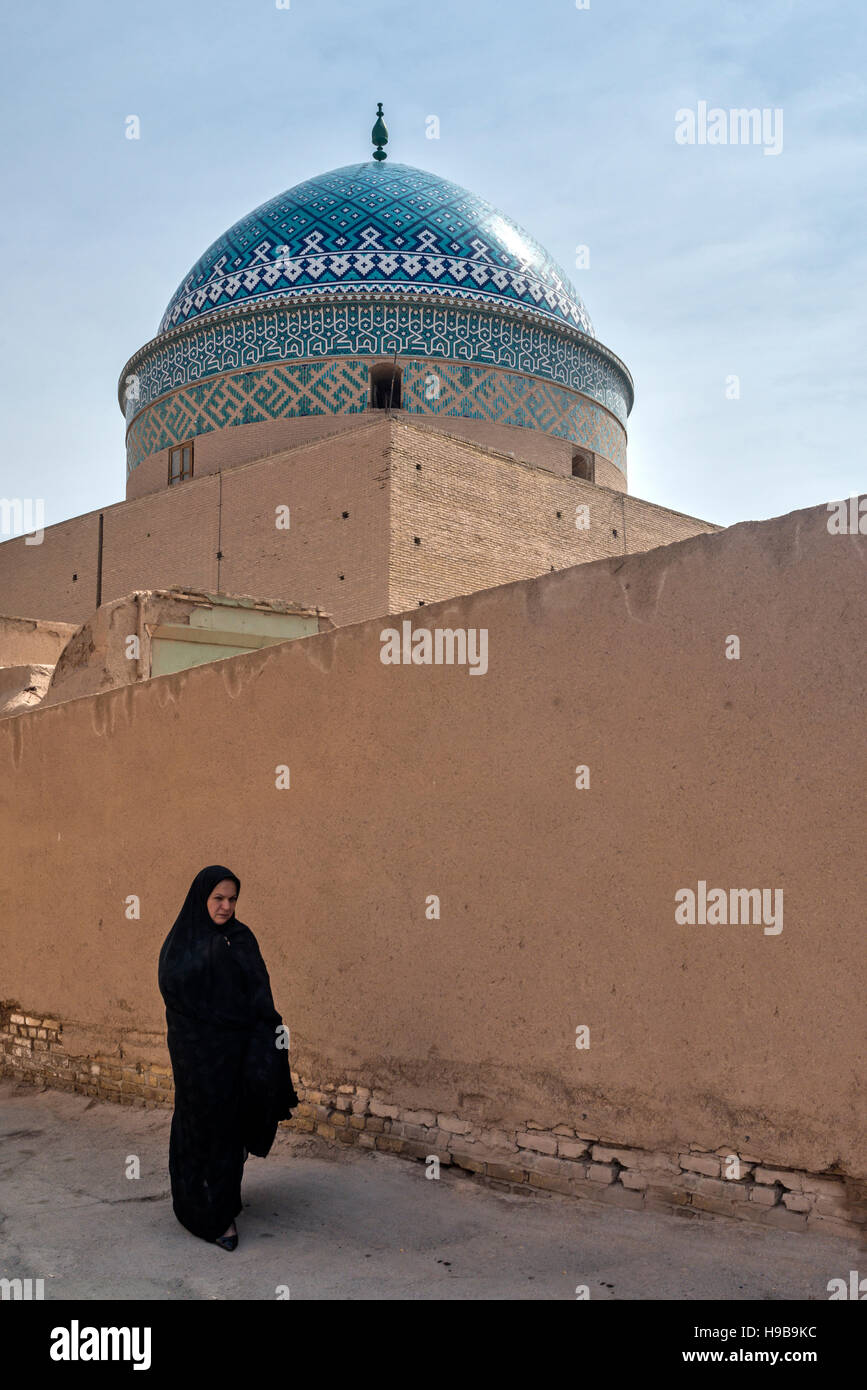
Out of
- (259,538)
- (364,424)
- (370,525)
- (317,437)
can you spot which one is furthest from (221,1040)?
(317,437)

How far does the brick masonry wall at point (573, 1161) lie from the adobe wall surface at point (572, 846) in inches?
0.8

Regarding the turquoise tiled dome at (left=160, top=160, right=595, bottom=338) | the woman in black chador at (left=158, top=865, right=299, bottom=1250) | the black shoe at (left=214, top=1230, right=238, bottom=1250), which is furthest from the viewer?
the turquoise tiled dome at (left=160, top=160, right=595, bottom=338)

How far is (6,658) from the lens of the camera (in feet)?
37.8

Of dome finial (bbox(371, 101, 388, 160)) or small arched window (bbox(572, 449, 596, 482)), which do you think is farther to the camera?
dome finial (bbox(371, 101, 388, 160))

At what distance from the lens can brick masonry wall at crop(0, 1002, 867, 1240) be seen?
302cm

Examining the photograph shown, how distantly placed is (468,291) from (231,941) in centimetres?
1264

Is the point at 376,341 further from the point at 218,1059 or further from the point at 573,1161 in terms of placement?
the point at 573,1161

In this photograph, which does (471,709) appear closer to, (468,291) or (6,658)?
(6,658)

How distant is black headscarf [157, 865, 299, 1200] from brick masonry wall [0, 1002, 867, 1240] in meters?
0.54

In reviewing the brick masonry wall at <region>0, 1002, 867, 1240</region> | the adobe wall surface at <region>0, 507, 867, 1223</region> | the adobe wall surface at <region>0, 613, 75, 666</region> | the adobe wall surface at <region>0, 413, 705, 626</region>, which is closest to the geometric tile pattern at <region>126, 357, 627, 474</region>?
the adobe wall surface at <region>0, 413, 705, 626</region>

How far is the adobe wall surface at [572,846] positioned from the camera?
3096mm

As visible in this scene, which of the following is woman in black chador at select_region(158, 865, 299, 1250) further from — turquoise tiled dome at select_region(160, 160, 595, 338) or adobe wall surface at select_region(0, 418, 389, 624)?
turquoise tiled dome at select_region(160, 160, 595, 338)

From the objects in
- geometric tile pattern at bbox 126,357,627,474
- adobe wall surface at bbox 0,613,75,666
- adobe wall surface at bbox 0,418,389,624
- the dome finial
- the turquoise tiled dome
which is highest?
the dome finial
